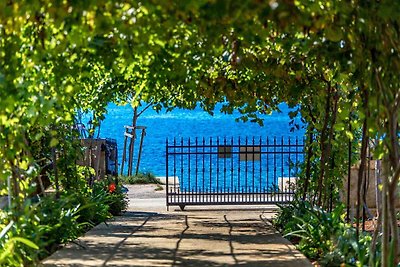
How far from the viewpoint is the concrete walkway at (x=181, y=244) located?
9484mm

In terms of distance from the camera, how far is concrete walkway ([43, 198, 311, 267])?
31.1 feet

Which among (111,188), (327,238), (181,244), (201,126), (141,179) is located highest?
(201,126)

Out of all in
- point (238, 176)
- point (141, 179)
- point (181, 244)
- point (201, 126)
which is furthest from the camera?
point (201, 126)

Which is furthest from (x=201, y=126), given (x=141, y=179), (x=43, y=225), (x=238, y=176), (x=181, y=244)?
(x=43, y=225)

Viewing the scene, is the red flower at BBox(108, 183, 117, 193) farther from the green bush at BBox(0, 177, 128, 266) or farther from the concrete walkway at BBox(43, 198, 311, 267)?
the green bush at BBox(0, 177, 128, 266)

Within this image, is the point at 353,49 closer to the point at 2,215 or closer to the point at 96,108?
the point at 2,215

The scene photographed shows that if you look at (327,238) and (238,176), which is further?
(238,176)

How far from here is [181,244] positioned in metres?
11.2

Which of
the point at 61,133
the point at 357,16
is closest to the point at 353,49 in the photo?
the point at 357,16

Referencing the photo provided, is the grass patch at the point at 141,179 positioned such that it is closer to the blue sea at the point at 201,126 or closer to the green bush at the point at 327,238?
the green bush at the point at 327,238

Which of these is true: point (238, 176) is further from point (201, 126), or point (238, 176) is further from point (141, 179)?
point (201, 126)

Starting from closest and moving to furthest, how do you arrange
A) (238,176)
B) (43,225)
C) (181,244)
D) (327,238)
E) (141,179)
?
(43,225), (327,238), (181,244), (238,176), (141,179)

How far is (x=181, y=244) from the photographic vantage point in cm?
1123

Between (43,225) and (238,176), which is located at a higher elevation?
(238,176)
